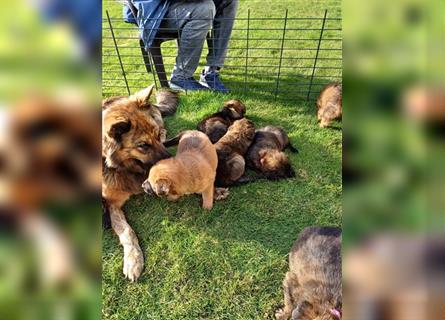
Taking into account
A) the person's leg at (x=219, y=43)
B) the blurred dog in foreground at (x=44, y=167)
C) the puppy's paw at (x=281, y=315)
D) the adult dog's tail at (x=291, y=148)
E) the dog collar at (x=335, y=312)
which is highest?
the person's leg at (x=219, y=43)

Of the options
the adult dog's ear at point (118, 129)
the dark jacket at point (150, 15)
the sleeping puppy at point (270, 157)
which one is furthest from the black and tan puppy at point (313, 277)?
the dark jacket at point (150, 15)

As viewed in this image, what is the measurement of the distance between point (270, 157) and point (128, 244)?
1653mm

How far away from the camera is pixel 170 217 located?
3771 mm

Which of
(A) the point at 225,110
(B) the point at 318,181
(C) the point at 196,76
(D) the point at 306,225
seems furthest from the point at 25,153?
(C) the point at 196,76

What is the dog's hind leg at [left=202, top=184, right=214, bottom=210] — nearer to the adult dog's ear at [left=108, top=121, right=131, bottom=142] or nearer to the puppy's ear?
the puppy's ear

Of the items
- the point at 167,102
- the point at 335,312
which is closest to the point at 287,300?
the point at 335,312

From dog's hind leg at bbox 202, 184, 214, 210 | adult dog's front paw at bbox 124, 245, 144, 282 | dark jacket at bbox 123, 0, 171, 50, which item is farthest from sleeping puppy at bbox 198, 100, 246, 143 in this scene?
adult dog's front paw at bbox 124, 245, 144, 282

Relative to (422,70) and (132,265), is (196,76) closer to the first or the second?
(132,265)

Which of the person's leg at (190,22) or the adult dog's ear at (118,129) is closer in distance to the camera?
the adult dog's ear at (118,129)

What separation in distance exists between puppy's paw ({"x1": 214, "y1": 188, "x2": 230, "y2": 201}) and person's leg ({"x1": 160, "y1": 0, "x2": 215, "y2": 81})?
79.5 inches

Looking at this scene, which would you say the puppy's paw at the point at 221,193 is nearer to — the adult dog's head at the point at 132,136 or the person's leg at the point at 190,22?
the adult dog's head at the point at 132,136

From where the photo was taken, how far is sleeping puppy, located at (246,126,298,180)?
13.1 feet

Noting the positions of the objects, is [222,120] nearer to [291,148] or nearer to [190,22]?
[291,148]

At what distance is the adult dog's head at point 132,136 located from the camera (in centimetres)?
329
